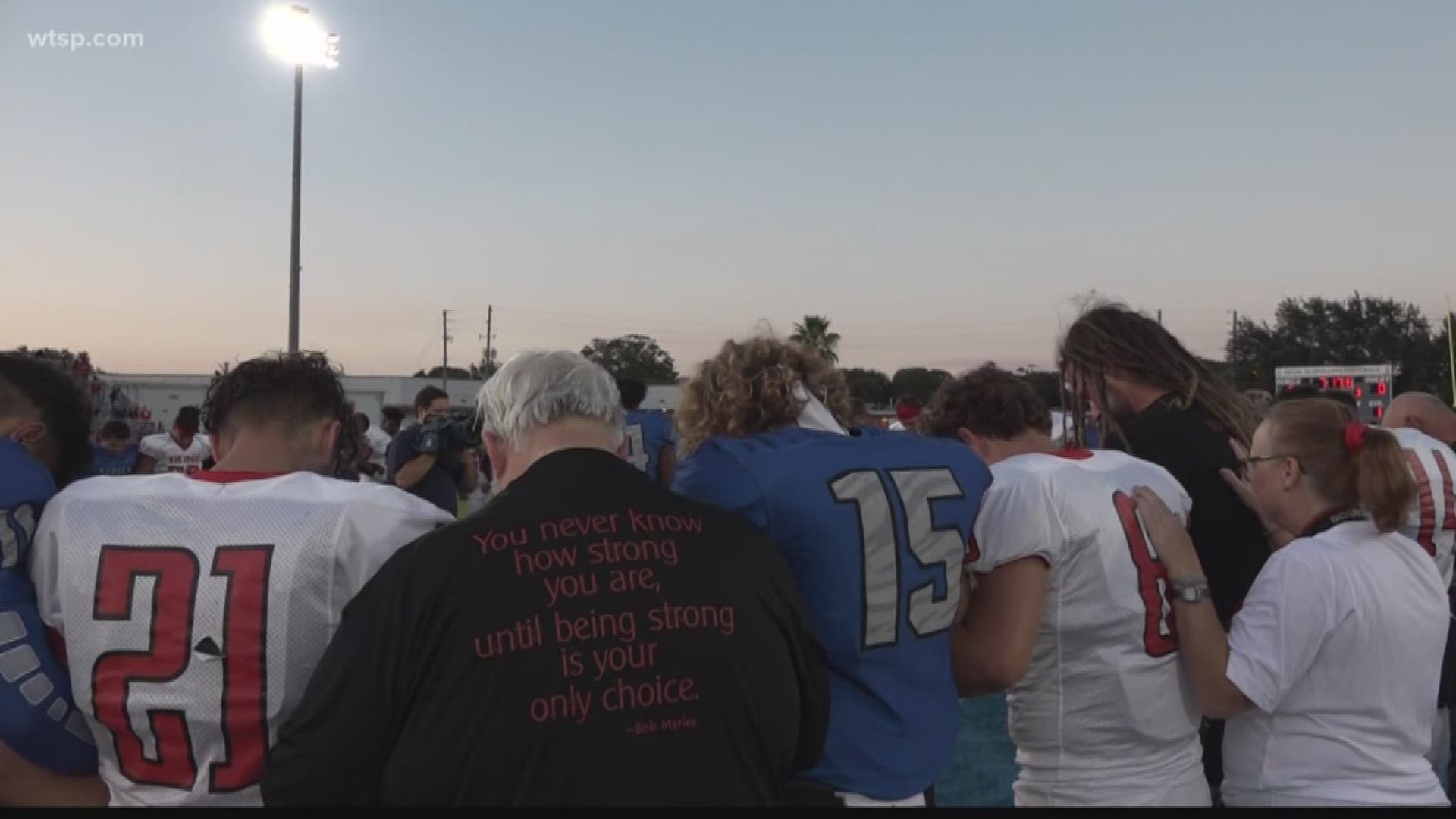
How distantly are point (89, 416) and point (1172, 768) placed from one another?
9.49 ft

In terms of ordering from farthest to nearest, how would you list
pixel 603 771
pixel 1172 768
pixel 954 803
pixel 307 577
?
pixel 954 803
pixel 1172 768
pixel 307 577
pixel 603 771

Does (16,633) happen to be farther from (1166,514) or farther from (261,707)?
(1166,514)

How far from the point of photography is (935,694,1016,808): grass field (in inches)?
187

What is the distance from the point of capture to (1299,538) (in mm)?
2270

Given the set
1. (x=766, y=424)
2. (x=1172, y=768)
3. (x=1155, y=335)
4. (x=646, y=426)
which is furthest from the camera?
(x=646, y=426)

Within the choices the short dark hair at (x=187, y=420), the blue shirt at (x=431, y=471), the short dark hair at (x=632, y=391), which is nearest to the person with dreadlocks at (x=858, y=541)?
the short dark hair at (x=632, y=391)

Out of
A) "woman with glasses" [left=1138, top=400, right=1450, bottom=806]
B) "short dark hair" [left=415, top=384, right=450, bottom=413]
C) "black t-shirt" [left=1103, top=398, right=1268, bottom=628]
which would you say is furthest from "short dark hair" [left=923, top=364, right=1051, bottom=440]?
"short dark hair" [left=415, top=384, right=450, bottom=413]

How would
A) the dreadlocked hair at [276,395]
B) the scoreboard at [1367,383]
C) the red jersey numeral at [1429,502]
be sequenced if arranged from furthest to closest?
the scoreboard at [1367,383], the red jersey numeral at [1429,502], the dreadlocked hair at [276,395]

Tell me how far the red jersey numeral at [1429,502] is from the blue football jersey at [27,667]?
4690mm

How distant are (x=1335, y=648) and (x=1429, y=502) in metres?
2.63

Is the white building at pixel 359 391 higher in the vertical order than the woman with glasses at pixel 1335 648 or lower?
lower

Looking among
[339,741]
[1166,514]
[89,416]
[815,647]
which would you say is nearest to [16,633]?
[89,416]

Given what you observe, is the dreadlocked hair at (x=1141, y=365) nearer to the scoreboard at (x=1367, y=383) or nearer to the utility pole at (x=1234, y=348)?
the scoreboard at (x=1367, y=383)

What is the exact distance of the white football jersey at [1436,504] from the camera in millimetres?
4086
